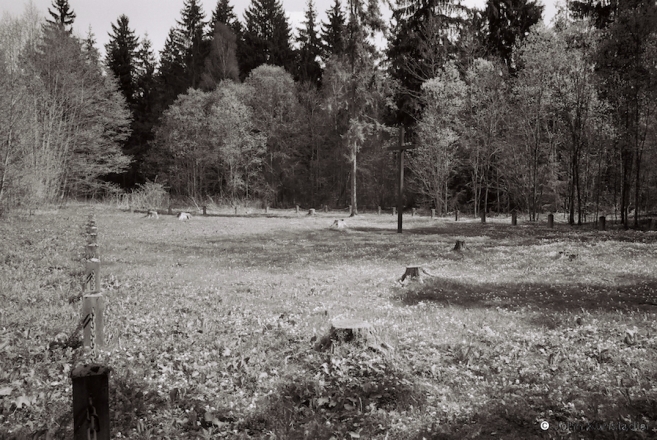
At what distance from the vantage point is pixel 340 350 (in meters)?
6.00

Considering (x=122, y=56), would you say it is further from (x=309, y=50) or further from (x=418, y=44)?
(x=418, y=44)

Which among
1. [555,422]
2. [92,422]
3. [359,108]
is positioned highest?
[359,108]

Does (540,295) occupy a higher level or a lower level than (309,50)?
lower

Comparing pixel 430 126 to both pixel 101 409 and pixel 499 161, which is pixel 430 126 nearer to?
pixel 499 161

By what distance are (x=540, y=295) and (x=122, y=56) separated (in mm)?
65478

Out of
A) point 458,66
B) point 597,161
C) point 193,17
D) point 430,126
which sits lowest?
point 597,161

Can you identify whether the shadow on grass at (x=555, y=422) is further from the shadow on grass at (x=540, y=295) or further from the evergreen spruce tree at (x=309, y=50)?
the evergreen spruce tree at (x=309, y=50)

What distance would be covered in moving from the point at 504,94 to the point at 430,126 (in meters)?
6.24

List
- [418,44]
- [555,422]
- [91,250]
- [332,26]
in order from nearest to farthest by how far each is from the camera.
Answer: [555,422] → [91,250] → [418,44] → [332,26]

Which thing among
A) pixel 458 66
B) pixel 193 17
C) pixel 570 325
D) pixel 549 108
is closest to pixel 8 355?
pixel 570 325

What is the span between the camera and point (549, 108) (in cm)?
3022

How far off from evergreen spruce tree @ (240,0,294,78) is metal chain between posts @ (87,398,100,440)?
59.1m

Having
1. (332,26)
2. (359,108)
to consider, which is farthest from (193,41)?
(359,108)

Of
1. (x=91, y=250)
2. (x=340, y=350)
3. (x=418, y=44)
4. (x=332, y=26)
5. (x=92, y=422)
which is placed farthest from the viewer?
(x=332, y=26)
